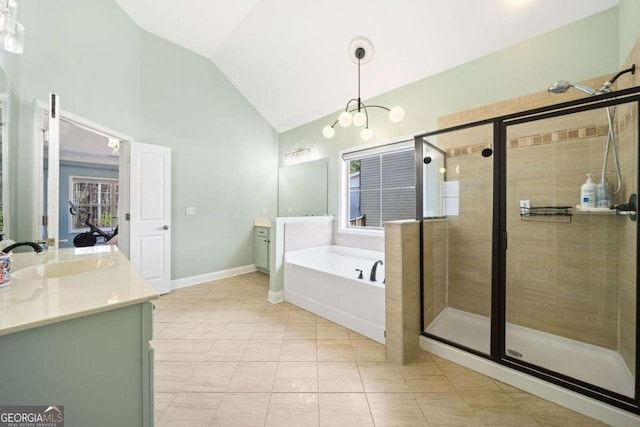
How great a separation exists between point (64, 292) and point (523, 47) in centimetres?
348

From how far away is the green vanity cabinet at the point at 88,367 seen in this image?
2.13ft

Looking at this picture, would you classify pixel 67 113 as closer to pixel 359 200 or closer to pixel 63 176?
pixel 359 200

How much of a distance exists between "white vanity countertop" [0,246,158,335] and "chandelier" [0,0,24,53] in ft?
3.81

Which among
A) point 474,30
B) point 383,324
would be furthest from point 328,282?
point 474,30

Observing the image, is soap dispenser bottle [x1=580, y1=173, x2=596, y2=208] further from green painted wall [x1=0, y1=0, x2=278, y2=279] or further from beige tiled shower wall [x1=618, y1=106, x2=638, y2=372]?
green painted wall [x1=0, y1=0, x2=278, y2=279]

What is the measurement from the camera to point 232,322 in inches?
100

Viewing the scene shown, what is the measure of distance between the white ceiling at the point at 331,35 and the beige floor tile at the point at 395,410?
119 inches

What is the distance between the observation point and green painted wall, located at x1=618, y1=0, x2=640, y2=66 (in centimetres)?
157

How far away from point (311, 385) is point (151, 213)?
2.94m

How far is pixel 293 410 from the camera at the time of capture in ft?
4.75

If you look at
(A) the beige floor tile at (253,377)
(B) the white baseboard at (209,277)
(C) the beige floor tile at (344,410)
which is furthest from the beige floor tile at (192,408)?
(B) the white baseboard at (209,277)

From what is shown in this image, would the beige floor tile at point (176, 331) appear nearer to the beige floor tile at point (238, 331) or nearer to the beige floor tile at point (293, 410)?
the beige floor tile at point (238, 331)

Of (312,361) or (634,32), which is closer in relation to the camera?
(634,32)

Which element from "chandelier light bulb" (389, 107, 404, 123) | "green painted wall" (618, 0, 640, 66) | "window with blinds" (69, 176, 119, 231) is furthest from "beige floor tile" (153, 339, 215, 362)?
"window with blinds" (69, 176, 119, 231)
